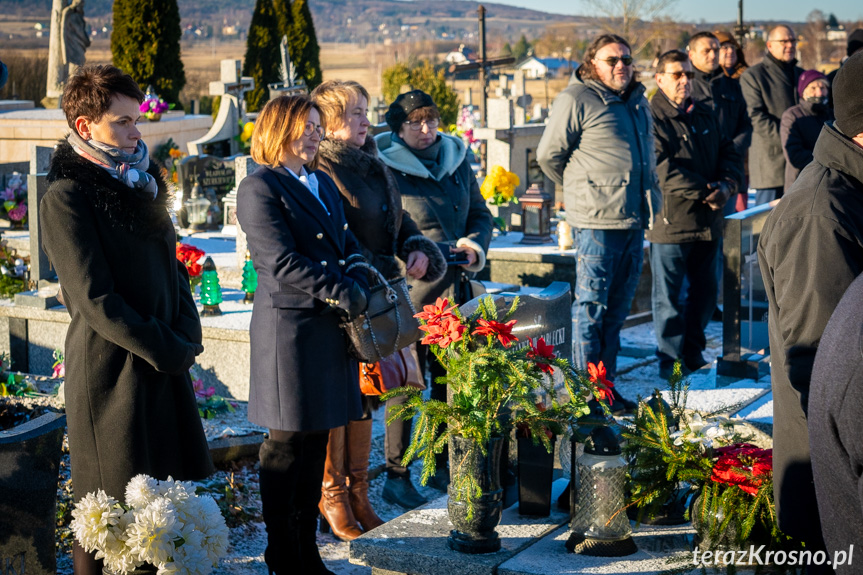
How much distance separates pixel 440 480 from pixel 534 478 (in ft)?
4.23

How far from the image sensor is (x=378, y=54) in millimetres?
107625

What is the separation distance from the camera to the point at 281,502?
3564mm

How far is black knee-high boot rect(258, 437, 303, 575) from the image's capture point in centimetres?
356

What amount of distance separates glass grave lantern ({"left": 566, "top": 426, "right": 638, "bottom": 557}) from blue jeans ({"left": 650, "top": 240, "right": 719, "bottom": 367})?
297cm

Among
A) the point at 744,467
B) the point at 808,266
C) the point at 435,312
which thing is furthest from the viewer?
the point at 435,312

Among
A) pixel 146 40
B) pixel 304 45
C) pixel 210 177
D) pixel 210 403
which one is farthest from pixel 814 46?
pixel 210 403

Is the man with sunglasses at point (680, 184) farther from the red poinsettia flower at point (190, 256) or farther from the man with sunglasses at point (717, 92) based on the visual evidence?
the red poinsettia flower at point (190, 256)

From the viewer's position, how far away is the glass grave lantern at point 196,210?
381 inches

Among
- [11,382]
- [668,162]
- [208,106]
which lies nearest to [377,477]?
[11,382]

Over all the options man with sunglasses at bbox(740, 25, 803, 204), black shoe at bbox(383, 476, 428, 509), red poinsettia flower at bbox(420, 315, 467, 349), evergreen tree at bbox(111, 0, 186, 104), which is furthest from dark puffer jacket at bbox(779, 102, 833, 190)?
evergreen tree at bbox(111, 0, 186, 104)

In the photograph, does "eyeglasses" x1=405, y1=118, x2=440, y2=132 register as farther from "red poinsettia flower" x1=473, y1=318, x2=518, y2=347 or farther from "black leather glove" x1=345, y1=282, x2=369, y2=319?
"red poinsettia flower" x1=473, y1=318, x2=518, y2=347

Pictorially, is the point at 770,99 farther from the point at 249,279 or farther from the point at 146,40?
the point at 146,40

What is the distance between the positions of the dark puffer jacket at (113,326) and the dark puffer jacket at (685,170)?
362 centimetres

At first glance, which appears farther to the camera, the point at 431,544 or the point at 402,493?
the point at 402,493
